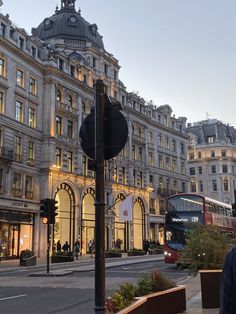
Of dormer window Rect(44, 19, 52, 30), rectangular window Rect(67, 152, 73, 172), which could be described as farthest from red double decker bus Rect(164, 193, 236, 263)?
dormer window Rect(44, 19, 52, 30)

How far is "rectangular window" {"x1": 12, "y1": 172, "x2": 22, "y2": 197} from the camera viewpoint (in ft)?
139

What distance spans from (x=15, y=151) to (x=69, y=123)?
33.4 feet

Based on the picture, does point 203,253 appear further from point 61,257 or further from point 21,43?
point 21,43

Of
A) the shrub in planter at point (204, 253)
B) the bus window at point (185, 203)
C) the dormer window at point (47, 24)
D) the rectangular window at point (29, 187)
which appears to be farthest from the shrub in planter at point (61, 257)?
the dormer window at point (47, 24)

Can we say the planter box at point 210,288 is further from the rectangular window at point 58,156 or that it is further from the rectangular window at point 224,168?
the rectangular window at point 224,168

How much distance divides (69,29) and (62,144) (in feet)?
58.9

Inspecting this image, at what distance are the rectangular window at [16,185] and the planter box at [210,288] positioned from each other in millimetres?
32587

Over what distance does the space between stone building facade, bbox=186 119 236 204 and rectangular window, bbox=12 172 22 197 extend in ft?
191

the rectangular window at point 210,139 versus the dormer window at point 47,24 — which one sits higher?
the dormer window at point 47,24

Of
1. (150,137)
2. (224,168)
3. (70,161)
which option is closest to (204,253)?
(70,161)

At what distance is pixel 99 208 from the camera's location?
509 cm

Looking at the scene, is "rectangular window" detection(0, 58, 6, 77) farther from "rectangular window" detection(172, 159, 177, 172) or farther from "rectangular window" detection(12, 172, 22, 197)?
"rectangular window" detection(172, 159, 177, 172)

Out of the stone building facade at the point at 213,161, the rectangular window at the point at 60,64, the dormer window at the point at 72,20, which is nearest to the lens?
the rectangular window at the point at 60,64

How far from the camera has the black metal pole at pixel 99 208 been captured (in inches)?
190
